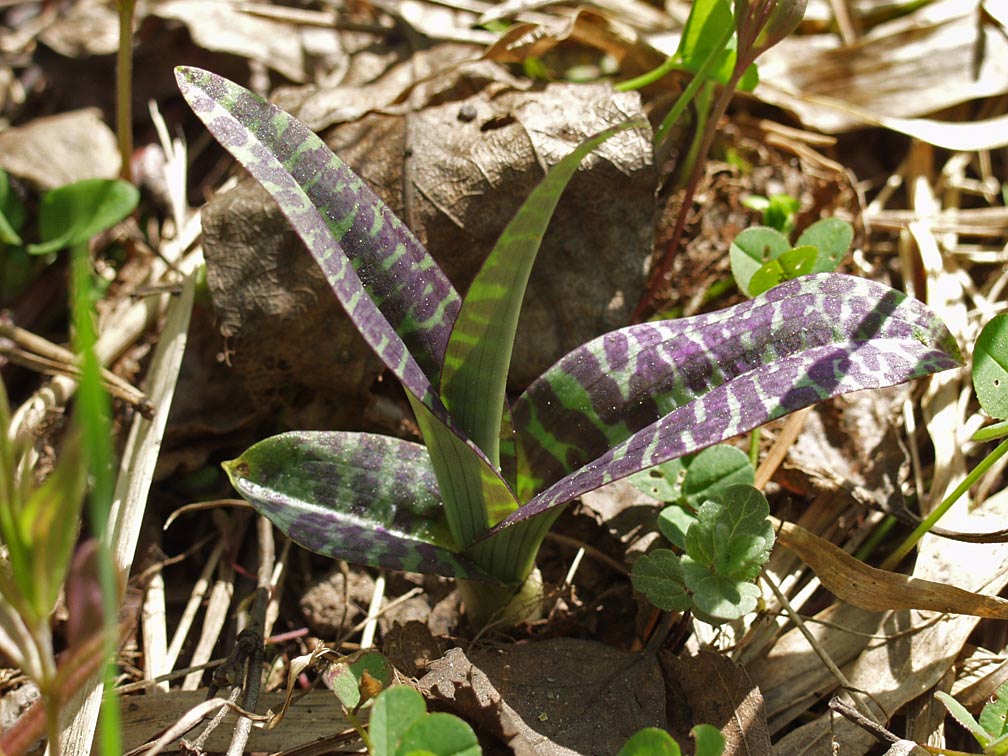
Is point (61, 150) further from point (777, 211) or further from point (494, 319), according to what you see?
point (777, 211)

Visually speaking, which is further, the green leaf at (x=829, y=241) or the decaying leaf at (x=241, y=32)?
the decaying leaf at (x=241, y=32)

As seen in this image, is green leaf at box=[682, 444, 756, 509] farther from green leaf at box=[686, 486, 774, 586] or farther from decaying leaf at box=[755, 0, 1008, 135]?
decaying leaf at box=[755, 0, 1008, 135]

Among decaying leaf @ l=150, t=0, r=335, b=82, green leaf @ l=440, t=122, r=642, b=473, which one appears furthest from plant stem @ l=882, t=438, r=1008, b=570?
decaying leaf @ l=150, t=0, r=335, b=82

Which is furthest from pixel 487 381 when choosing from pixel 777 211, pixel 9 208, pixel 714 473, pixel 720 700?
pixel 9 208

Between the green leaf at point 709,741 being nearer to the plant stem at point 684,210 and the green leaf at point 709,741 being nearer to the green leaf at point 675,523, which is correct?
the green leaf at point 675,523

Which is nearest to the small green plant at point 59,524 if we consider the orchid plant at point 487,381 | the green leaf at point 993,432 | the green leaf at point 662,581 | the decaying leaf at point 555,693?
the orchid plant at point 487,381

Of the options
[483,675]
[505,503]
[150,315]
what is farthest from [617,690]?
[150,315]
